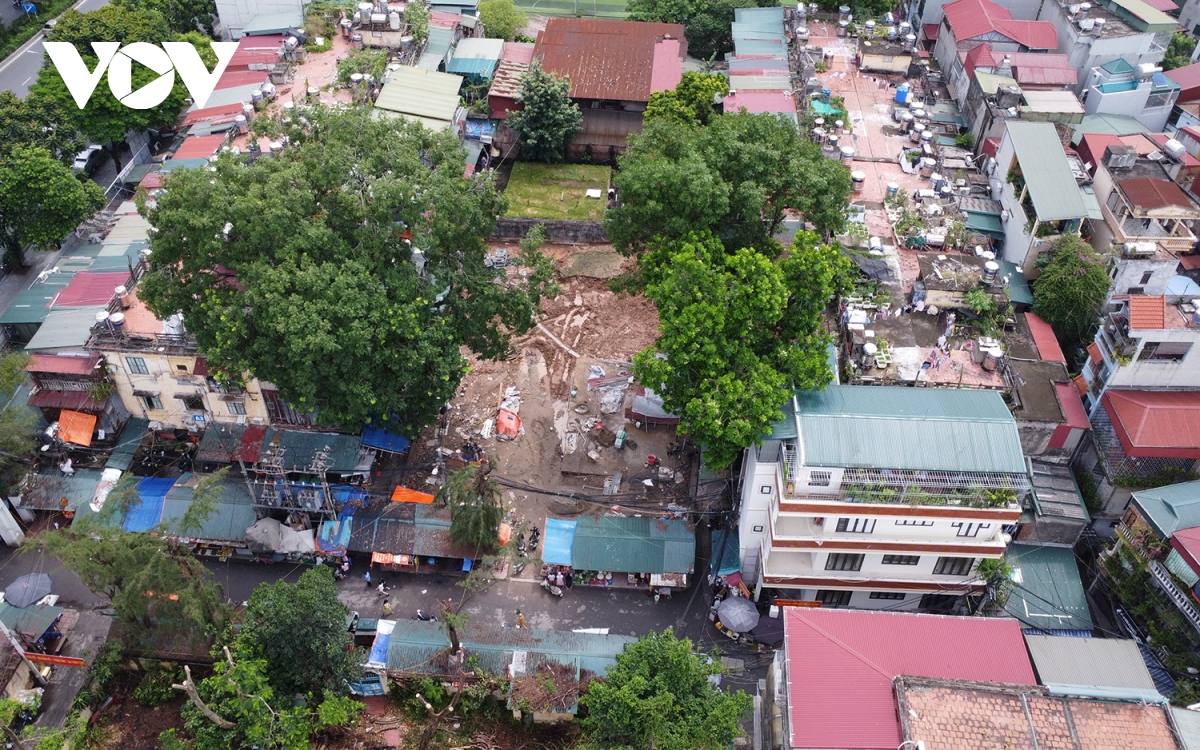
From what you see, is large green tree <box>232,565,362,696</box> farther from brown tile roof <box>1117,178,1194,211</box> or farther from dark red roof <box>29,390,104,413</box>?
brown tile roof <box>1117,178,1194,211</box>

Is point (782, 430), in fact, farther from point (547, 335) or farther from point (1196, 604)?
point (547, 335)

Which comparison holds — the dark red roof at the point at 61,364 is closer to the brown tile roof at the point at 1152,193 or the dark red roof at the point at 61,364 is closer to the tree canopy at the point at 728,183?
the tree canopy at the point at 728,183

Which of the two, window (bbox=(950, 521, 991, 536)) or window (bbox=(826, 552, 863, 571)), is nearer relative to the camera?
window (bbox=(950, 521, 991, 536))

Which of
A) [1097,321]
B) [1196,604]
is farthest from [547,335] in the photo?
[1196,604]

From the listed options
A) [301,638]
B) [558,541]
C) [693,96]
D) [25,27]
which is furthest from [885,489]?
[25,27]

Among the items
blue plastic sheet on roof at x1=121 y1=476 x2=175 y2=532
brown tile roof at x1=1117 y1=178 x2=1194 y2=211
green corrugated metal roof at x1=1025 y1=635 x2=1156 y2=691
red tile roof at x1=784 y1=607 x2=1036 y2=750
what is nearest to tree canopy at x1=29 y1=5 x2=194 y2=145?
blue plastic sheet on roof at x1=121 y1=476 x2=175 y2=532

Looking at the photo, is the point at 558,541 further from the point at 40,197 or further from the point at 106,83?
the point at 106,83
